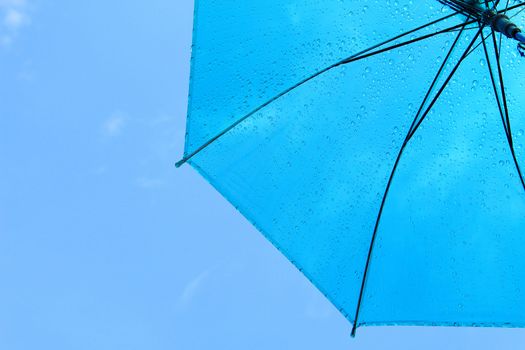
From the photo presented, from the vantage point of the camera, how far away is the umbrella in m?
3.22

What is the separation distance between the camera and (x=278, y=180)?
3.29 metres

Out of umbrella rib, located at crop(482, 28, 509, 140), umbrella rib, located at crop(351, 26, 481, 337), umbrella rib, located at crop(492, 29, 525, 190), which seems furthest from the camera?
umbrella rib, located at crop(351, 26, 481, 337)

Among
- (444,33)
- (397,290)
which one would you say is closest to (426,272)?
(397,290)

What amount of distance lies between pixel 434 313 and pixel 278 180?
48.0 inches

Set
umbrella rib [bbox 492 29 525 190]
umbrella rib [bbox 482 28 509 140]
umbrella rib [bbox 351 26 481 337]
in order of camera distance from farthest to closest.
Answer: umbrella rib [bbox 351 26 481 337], umbrella rib [bbox 482 28 509 140], umbrella rib [bbox 492 29 525 190]

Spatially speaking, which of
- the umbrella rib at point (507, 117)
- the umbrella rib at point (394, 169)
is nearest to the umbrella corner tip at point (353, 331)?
the umbrella rib at point (394, 169)

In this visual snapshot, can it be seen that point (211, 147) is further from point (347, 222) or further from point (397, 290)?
point (397, 290)

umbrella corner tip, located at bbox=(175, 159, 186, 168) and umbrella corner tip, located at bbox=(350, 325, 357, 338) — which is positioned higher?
umbrella corner tip, located at bbox=(175, 159, 186, 168)

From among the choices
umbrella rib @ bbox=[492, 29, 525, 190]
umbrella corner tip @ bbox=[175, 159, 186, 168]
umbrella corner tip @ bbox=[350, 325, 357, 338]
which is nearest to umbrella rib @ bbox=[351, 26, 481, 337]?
umbrella corner tip @ bbox=[350, 325, 357, 338]

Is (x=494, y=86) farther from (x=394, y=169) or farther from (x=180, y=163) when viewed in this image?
(x=180, y=163)

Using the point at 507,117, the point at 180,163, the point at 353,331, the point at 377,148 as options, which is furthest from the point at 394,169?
the point at 180,163

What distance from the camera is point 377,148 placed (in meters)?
3.40

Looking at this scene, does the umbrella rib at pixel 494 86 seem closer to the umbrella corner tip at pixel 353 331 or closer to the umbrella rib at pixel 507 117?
the umbrella rib at pixel 507 117

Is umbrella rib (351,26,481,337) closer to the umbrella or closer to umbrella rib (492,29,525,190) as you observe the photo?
the umbrella
